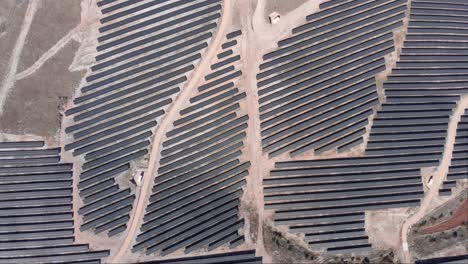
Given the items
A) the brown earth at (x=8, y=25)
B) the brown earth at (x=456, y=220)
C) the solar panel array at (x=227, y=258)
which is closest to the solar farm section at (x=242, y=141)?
the solar panel array at (x=227, y=258)

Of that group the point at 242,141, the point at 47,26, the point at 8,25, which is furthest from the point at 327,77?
the point at 8,25

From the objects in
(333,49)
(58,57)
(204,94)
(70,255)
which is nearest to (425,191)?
(333,49)

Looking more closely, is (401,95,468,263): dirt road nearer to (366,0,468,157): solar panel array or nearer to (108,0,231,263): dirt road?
(366,0,468,157): solar panel array

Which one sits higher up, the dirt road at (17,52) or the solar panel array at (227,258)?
the dirt road at (17,52)

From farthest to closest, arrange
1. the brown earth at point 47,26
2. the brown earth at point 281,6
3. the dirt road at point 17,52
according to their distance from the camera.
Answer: the brown earth at point 281,6 → the brown earth at point 47,26 → the dirt road at point 17,52

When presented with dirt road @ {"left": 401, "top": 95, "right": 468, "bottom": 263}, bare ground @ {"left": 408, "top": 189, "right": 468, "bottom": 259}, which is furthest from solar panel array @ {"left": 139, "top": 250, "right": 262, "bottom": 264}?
bare ground @ {"left": 408, "top": 189, "right": 468, "bottom": 259}

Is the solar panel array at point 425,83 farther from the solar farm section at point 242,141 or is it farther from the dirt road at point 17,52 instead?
the dirt road at point 17,52

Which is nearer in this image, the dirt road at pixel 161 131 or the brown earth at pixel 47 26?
the dirt road at pixel 161 131
